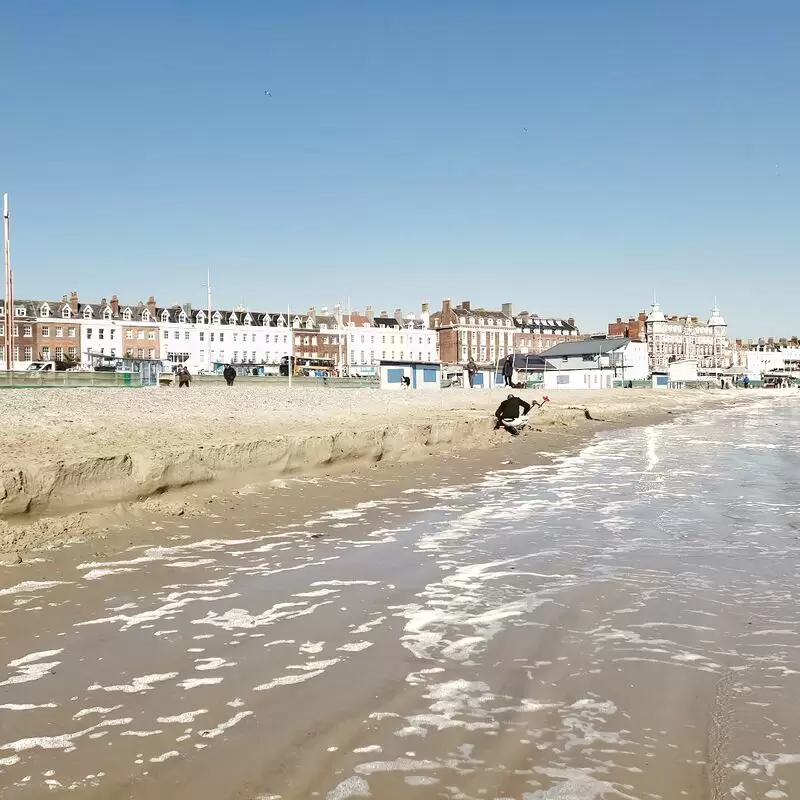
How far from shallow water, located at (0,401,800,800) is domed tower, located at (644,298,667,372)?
15462 centimetres

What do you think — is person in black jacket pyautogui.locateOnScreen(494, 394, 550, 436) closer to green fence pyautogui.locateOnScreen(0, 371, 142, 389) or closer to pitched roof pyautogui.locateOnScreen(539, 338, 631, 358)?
green fence pyautogui.locateOnScreen(0, 371, 142, 389)

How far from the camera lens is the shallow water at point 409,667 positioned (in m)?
3.22

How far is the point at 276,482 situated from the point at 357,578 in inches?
194

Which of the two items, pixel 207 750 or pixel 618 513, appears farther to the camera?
pixel 618 513

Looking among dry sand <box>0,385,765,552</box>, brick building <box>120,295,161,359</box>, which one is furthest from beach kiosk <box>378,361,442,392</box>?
brick building <box>120,295,161,359</box>

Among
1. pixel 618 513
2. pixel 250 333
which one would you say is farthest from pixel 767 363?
pixel 618 513

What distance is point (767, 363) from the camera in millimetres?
189375

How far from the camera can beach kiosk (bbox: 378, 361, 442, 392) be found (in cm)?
5234

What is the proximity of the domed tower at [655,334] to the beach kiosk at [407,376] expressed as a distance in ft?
363

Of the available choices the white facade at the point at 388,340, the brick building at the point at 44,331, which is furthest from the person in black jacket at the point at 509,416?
the white facade at the point at 388,340

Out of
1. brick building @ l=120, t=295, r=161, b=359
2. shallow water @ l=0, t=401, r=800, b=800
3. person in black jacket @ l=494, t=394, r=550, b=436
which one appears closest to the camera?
shallow water @ l=0, t=401, r=800, b=800

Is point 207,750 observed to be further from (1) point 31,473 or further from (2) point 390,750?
(1) point 31,473

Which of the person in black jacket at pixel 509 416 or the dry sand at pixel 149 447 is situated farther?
the person in black jacket at pixel 509 416

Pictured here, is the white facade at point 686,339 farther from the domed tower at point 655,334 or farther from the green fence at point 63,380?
the green fence at point 63,380
